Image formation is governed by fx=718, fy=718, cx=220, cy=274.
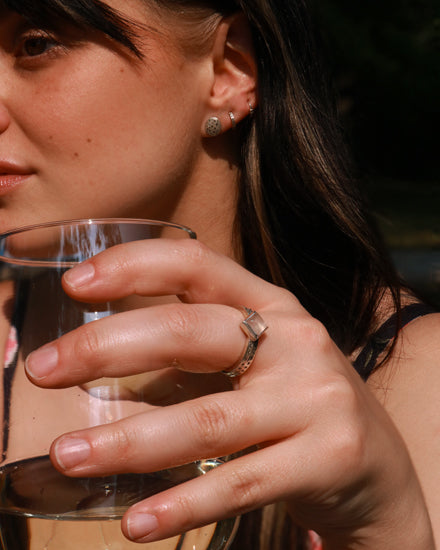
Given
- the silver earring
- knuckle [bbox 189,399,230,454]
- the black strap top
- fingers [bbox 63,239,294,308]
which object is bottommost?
the black strap top

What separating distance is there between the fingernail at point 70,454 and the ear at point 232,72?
1.16m

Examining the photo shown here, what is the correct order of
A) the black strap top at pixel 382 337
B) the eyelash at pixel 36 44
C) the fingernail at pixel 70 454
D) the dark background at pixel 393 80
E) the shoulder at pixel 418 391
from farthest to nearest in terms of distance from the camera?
1. the dark background at pixel 393 80
2. the black strap top at pixel 382 337
3. the eyelash at pixel 36 44
4. the shoulder at pixel 418 391
5. the fingernail at pixel 70 454

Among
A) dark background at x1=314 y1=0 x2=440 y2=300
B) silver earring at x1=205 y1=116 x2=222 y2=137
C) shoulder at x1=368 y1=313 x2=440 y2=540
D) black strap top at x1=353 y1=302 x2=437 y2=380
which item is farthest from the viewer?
dark background at x1=314 y1=0 x2=440 y2=300

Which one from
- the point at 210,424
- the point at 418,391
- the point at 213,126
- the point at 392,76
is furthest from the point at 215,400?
the point at 392,76

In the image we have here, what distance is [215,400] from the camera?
70 centimetres

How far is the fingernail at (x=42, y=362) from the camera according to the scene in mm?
640

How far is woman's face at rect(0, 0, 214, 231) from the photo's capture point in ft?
4.66

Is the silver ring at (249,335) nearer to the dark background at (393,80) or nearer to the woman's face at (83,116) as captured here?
the woman's face at (83,116)

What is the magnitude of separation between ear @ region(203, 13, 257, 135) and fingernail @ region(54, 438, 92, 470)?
116cm

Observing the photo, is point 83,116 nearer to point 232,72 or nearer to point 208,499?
point 232,72

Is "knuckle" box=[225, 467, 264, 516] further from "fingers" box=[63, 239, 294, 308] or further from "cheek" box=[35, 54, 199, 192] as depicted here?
"cheek" box=[35, 54, 199, 192]

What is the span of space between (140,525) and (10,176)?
999 millimetres

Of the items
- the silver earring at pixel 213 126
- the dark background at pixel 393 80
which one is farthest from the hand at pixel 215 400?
the dark background at pixel 393 80

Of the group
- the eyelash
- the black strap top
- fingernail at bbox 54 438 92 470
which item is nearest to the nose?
the eyelash
